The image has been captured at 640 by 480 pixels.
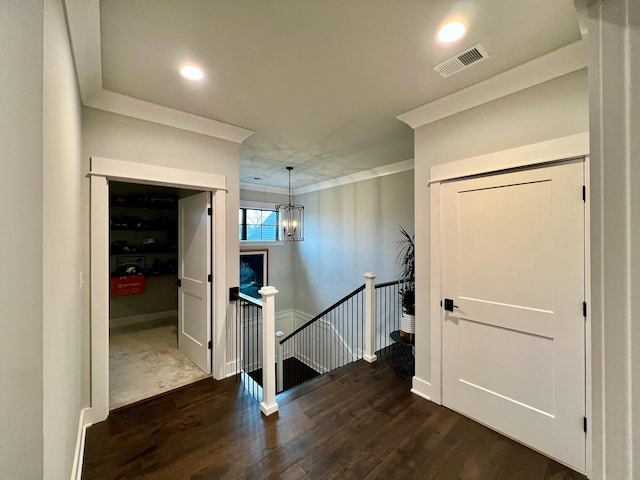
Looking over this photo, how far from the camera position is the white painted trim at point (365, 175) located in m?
4.38

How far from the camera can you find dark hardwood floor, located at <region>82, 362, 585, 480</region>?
1.83 meters

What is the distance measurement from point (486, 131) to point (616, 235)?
208 centimetres

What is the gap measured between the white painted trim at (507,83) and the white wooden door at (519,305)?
0.64 m

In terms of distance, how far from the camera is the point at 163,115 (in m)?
2.57

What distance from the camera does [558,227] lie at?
192 centimetres

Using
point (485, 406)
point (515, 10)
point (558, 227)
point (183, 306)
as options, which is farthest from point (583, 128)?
point (183, 306)

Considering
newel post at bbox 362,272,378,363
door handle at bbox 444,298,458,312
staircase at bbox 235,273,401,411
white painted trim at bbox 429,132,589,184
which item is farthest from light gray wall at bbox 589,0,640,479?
newel post at bbox 362,272,378,363

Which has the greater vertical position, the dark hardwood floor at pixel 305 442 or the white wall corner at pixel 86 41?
the white wall corner at pixel 86 41

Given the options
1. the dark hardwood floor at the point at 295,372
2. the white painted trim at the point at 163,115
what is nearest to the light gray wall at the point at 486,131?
the white painted trim at the point at 163,115

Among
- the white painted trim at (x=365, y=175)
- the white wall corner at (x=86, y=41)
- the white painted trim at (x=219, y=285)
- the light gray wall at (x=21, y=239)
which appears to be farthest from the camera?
the white painted trim at (x=365, y=175)

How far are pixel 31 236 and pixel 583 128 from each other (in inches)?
115

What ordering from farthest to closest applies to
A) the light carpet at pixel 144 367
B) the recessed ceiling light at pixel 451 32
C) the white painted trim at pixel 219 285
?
the white painted trim at pixel 219 285
the light carpet at pixel 144 367
the recessed ceiling light at pixel 451 32

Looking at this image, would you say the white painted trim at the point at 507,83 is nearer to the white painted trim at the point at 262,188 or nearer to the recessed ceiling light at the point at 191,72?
the recessed ceiling light at the point at 191,72

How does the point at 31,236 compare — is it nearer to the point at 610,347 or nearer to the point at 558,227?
the point at 610,347
